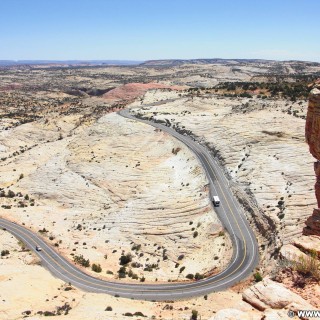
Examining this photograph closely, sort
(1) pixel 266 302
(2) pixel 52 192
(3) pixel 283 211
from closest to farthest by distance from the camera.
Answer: (1) pixel 266 302, (3) pixel 283 211, (2) pixel 52 192

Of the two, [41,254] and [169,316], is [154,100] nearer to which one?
[41,254]

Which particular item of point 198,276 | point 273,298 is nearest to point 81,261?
point 198,276

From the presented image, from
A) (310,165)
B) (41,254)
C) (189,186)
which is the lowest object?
(41,254)

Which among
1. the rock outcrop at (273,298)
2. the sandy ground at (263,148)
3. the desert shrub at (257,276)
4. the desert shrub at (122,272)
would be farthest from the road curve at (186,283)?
the rock outcrop at (273,298)

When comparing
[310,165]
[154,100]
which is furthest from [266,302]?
[154,100]

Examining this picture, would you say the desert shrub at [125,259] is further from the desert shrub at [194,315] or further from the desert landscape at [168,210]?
the desert shrub at [194,315]

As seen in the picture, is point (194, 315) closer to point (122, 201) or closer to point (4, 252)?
point (4, 252)

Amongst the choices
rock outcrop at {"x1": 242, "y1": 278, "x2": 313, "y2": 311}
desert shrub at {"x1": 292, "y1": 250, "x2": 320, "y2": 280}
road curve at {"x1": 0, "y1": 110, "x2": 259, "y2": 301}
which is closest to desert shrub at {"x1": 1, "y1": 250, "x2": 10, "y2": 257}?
road curve at {"x1": 0, "y1": 110, "x2": 259, "y2": 301}
